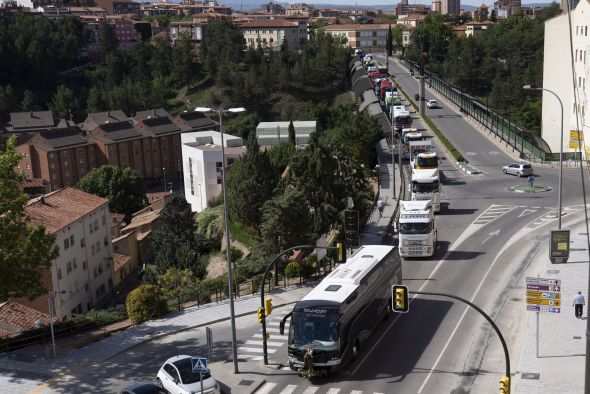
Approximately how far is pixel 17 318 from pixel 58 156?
71809 mm

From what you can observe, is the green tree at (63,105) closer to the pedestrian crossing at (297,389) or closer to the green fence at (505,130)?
the green fence at (505,130)

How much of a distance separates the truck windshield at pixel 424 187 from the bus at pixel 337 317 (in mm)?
19344

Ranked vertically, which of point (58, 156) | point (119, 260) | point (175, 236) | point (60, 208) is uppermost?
point (60, 208)

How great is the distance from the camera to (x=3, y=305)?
3700cm

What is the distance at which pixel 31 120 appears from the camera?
127 meters

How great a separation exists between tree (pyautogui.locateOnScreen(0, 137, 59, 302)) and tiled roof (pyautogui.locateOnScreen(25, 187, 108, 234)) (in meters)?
18.2

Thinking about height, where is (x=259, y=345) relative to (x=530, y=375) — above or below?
below

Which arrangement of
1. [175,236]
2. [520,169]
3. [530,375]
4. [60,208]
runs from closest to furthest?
[530,375], [60,208], [175,236], [520,169]

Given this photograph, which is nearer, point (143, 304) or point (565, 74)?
point (143, 304)

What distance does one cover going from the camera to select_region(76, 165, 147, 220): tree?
270ft

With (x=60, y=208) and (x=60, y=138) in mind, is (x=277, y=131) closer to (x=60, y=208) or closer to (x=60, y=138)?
(x=60, y=138)

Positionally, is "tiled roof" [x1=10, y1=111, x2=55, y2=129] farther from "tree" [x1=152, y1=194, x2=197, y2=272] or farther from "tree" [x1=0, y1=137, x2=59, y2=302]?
"tree" [x1=0, y1=137, x2=59, y2=302]

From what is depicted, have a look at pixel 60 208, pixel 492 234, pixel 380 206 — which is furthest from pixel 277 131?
pixel 492 234

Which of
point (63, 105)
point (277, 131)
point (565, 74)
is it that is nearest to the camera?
point (565, 74)
